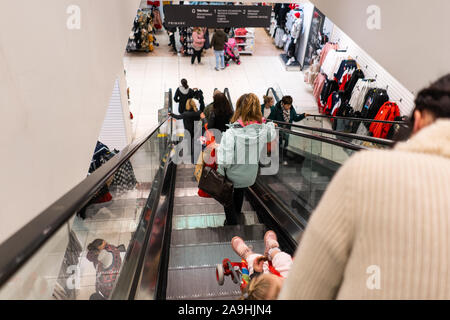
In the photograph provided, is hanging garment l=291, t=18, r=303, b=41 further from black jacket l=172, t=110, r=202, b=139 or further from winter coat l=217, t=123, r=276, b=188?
winter coat l=217, t=123, r=276, b=188

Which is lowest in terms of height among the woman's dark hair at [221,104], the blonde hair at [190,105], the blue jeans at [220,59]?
the blonde hair at [190,105]

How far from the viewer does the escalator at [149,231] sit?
138 centimetres

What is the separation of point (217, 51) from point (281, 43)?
3.49 metres

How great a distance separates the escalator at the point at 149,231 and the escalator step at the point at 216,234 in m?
0.01

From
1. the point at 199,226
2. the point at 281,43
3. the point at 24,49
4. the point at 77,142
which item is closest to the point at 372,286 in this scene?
the point at 24,49

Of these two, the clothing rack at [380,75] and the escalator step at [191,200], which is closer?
the escalator step at [191,200]

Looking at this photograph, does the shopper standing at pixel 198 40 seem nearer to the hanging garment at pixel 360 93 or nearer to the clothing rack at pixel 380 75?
the clothing rack at pixel 380 75

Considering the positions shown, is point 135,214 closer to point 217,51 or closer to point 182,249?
point 182,249

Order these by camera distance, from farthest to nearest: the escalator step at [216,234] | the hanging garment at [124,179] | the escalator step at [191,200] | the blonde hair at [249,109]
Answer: the escalator step at [191,200] < the escalator step at [216,234] < the blonde hair at [249,109] < the hanging garment at [124,179]

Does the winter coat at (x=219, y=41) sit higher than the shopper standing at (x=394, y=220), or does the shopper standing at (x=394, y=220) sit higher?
the winter coat at (x=219, y=41)

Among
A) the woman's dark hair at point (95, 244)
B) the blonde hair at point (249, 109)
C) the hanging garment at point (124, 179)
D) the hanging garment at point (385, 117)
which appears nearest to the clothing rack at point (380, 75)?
the hanging garment at point (385, 117)

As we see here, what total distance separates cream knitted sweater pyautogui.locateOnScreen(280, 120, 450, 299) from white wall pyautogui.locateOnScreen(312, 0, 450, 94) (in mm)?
2363

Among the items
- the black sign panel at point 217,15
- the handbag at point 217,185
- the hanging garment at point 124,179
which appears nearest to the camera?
the hanging garment at point 124,179
